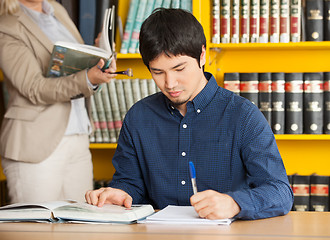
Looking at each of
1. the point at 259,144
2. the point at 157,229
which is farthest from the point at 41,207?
the point at 259,144

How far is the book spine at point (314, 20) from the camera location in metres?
2.62

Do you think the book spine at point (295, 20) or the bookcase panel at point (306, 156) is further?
the bookcase panel at point (306, 156)

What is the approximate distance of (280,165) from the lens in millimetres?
1460

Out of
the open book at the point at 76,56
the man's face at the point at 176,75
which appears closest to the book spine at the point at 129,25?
the open book at the point at 76,56

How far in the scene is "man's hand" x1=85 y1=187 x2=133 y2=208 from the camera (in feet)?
4.79

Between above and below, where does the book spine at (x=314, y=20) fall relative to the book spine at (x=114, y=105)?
above

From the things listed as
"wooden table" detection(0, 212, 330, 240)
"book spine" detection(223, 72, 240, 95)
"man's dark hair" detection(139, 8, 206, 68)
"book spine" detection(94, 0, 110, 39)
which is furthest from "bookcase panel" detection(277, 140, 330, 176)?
"wooden table" detection(0, 212, 330, 240)

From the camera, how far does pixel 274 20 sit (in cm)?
264

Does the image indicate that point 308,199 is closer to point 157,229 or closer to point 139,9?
point 139,9

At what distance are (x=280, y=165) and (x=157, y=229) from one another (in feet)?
1.39

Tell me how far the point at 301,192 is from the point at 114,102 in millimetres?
1071

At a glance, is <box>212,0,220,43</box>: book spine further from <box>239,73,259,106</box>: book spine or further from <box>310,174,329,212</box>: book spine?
<box>310,174,329,212</box>: book spine

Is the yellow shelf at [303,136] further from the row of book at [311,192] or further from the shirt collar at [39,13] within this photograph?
the shirt collar at [39,13]

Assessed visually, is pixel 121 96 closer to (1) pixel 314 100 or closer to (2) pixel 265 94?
(2) pixel 265 94
